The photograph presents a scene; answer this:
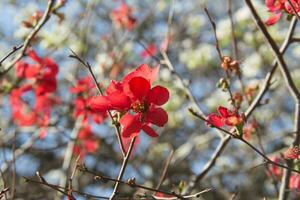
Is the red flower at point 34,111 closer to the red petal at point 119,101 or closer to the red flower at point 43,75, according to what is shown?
the red flower at point 43,75

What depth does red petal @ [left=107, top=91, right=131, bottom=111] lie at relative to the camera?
4.87ft

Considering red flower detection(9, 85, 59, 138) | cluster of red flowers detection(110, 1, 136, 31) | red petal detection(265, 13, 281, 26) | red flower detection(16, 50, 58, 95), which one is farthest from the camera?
cluster of red flowers detection(110, 1, 136, 31)

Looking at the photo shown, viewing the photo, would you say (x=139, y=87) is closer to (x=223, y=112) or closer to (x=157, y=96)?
(x=157, y=96)

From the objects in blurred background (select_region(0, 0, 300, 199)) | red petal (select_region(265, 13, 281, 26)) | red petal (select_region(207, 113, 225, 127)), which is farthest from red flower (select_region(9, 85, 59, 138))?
red petal (select_region(207, 113, 225, 127))

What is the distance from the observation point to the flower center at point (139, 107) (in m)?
1.53

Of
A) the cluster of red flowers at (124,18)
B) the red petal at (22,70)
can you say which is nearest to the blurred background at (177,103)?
the cluster of red flowers at (124,18)

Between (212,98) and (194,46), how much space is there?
820 mm

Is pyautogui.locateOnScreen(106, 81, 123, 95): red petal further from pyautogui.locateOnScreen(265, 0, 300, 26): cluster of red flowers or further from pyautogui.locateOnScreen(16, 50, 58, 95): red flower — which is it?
pyautogui.locateOnScreen(16, 50, 58, 95): red flower

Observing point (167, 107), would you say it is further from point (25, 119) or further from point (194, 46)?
point (25, 119)

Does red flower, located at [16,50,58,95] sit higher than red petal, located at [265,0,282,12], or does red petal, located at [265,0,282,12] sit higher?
red flower, located at [16,50,58,95]

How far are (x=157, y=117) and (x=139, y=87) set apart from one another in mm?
101

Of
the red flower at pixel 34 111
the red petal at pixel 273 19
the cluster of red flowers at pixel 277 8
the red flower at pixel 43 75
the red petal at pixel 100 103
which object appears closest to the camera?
the red petal at pixel 100 103

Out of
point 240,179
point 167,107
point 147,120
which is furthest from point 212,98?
point 147,120

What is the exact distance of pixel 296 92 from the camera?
82.4 inches
